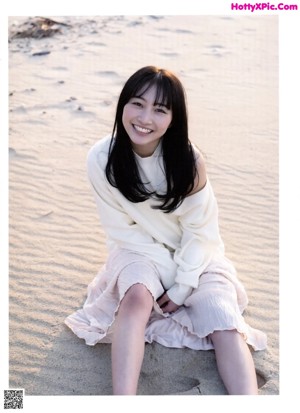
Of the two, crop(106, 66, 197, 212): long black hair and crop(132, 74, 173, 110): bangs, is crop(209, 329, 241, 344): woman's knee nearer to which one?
crop(106, 66, 197, 212): long black hair

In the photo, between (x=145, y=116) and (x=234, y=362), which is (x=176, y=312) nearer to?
(x=234, y=362)

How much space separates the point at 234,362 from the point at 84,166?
226cm

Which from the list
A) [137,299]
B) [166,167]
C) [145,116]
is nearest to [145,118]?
[145,116]

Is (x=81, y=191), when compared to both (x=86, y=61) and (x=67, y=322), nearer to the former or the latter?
(x=67, y=322)

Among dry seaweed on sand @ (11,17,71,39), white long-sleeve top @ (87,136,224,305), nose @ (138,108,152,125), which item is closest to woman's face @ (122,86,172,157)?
nose @ (138,108,152,125)

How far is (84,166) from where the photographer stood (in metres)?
4.61

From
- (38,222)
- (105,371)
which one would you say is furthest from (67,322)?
(38,222)

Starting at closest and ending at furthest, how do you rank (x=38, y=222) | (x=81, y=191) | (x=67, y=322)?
(x=67, y=322)
(x=38, y=222)
(x=81, y=191)

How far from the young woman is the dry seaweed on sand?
12.9 ft

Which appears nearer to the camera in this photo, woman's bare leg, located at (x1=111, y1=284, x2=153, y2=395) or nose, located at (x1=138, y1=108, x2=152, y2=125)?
woman's bare leg, located at (x1=111, y1=284, x2=153, y2=395)

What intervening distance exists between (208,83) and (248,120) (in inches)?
27.8

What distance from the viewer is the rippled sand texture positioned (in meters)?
2.94
